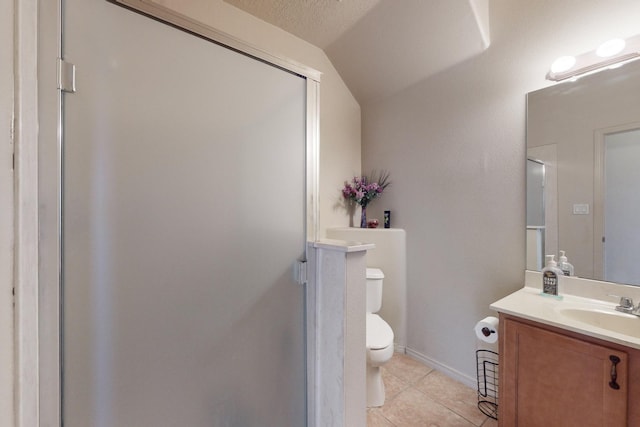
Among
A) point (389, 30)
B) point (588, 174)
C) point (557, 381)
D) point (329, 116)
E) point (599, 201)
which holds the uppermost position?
point (389, 30)

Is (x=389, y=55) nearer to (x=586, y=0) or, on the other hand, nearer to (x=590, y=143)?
(x=586, y=0)

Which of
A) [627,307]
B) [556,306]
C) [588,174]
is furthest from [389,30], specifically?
[627,307]

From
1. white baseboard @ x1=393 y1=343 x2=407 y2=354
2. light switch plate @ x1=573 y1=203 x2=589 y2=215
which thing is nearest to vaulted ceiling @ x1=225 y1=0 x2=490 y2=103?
light switch plate @ x1=573 y1=203 x2=589 y2=215

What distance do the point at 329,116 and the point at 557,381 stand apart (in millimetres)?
2389

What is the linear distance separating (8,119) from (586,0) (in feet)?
8.05

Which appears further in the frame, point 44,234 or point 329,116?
point 329,116

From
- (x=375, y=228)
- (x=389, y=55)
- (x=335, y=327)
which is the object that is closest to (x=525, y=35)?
(x=389, y=55)

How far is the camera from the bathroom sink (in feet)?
4.06

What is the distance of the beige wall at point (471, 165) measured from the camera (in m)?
1.58

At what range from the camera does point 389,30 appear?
2.06m

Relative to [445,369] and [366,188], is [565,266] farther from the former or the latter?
[366,188]

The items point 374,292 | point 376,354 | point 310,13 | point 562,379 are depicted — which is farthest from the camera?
point 374,292

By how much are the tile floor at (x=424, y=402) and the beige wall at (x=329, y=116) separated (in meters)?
1.33

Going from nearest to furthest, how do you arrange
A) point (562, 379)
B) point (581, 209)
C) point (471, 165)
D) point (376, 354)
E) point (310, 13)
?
point (562, 379)
point (581, 209)
point (376, 354)
point (471, 165)
point (310, 13)
